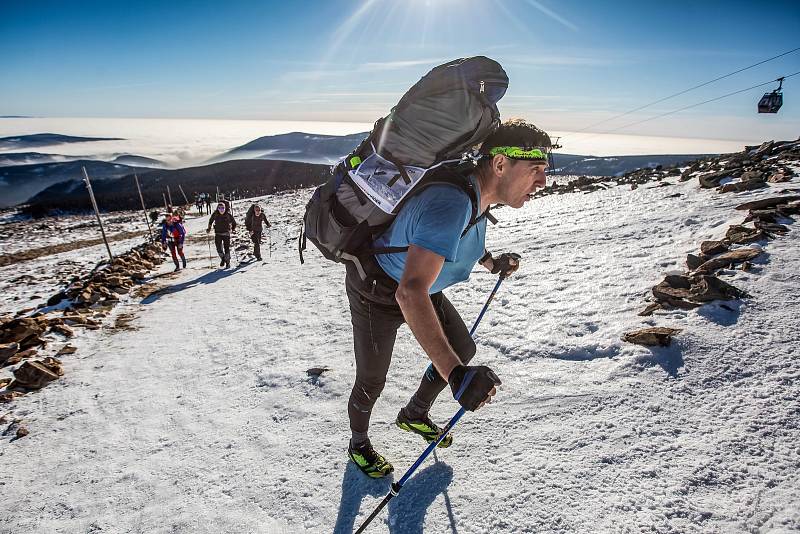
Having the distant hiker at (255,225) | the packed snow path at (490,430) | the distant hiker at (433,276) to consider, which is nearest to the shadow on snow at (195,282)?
the distant hiker at (255,225)

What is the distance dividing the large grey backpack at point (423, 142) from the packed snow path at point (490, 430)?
176 centimetres

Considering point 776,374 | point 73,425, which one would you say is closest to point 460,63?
point 776,374

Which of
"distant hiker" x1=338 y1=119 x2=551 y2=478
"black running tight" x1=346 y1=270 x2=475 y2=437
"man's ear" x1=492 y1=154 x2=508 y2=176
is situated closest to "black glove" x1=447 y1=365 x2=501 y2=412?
"distant hiker" x1=338 y1=119 x2=551 y2=478

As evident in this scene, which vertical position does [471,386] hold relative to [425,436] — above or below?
above

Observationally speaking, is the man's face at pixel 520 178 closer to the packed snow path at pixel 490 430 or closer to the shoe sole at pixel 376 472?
the packed snow path at pixel 490 430

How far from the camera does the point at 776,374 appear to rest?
274 centimetres

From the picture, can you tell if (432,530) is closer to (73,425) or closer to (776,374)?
(776,374)

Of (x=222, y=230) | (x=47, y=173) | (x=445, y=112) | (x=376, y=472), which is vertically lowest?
(x=47, y=173)

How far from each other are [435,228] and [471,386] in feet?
2.40

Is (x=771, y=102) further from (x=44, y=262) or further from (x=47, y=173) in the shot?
(x=47, y=173)

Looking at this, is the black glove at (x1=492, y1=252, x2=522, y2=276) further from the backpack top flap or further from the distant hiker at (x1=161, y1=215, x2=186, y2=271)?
the distant hiker at (x1=161, y1=215, x2=186, y2=271)

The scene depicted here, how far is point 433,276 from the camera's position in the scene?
167cm

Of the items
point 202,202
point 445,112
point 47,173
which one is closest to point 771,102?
point 445,112

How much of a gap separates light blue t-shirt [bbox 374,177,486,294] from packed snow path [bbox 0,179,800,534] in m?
1.52
